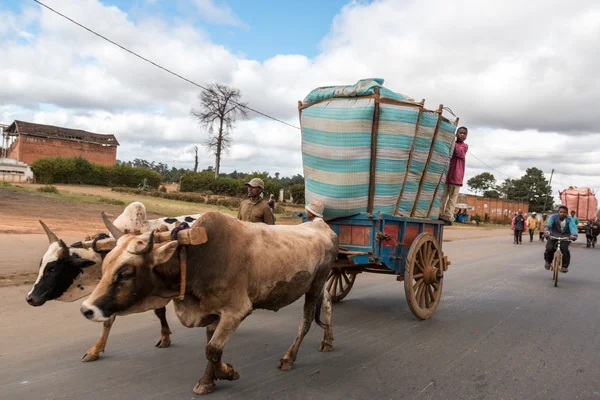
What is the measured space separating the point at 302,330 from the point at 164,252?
1998 millimetres

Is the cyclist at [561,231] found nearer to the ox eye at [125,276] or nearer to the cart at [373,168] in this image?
the cart at [373,168]

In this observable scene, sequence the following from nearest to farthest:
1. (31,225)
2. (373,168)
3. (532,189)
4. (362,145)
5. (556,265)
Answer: (362,145) → (373,168) → (556,265) → (31,225) → (532,189)

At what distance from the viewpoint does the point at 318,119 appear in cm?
608

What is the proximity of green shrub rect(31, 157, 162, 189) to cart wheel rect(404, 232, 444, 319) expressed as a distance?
39617mm

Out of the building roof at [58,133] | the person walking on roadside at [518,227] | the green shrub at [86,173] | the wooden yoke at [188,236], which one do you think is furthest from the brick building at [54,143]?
the wooden yoke at [188,236]

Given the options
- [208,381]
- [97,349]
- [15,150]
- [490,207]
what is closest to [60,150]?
[15,150]

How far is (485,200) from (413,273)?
166ft

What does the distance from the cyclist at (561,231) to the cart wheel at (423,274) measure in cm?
502

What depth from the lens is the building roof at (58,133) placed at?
50.4 m

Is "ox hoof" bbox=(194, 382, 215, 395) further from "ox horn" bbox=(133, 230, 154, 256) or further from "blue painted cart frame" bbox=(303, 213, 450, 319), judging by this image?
"blue painted cart frame" bbox=(303, 213, 450, 319)

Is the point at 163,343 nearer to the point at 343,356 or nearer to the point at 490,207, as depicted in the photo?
the point at 343,356

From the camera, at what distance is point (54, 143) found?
51594mm

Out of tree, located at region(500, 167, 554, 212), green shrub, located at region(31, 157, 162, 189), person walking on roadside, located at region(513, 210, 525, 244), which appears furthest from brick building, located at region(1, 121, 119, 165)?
tree, located at region(500, 167, 554, 212)

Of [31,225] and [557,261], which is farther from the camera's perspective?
[31,225]
